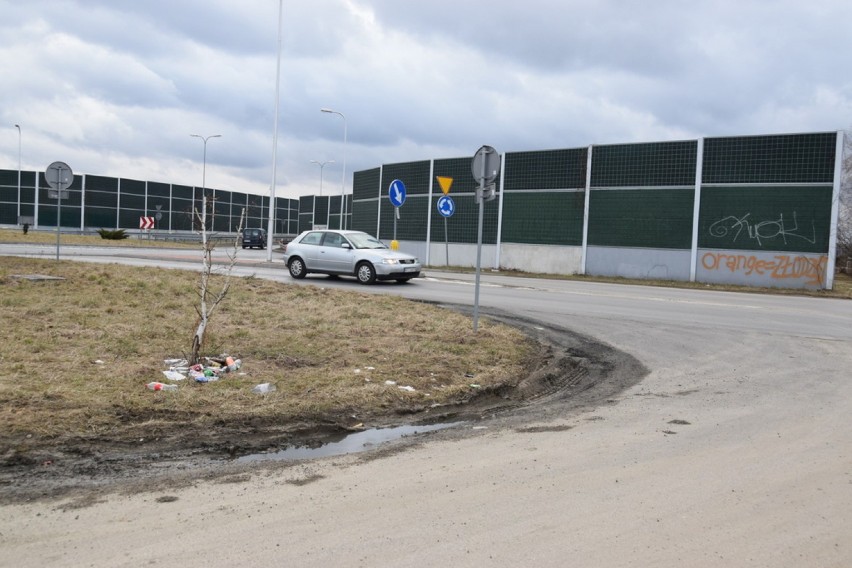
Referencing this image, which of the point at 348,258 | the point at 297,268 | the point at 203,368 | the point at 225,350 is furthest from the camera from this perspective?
the point at 297,268

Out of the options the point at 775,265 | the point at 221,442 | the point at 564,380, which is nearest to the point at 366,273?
the point at 564,380

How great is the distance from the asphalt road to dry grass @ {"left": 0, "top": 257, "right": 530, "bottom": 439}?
5.21 ft

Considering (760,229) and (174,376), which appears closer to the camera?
(174,376)

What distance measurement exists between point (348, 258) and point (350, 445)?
15.4 m

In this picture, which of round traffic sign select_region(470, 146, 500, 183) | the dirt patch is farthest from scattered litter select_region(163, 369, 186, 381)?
round traffic sign select_region(470, 146, 500, 183)

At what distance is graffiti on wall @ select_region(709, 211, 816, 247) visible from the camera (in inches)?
1019

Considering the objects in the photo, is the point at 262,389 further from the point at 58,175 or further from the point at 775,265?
the point at 775,265

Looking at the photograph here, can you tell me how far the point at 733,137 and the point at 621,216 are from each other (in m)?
5.30

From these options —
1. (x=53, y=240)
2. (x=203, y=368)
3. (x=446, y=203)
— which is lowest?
(x=203, y=368)

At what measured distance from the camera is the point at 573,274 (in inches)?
1233

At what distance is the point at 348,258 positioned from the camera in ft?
69.4

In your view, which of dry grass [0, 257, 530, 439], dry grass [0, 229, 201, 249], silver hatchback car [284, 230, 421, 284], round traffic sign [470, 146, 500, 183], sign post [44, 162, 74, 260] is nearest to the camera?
dry grass [0, 257, 530, 439]

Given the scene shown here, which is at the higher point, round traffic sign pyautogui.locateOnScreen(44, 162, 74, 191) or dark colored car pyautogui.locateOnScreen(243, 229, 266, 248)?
round traffic sign pyautogui.locateOnScreen(44, 162, 74, 191)

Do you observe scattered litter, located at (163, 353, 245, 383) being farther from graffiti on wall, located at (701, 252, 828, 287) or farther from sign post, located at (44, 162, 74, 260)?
graffiti on wall, located at (701, 252, 828, 287)
